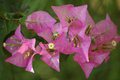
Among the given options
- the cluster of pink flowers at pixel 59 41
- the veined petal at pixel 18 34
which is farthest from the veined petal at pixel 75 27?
the veined petal at pixel 18 34

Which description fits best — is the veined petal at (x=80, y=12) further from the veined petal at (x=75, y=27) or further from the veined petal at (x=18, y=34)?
the veined petal at (x=18, y=34)

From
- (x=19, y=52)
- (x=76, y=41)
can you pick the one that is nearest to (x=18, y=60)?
(x=19, y=52)

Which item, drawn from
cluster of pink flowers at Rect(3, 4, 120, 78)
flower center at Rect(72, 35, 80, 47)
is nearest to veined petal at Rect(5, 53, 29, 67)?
cluster of pink flowers at Rect(3, 4, 120, 78)

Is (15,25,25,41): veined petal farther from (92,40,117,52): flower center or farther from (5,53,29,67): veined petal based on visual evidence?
(92,40,117,52): flower center

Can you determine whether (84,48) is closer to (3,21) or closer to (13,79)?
(3,21)

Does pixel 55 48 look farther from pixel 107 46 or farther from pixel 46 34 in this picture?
pixel 107 46

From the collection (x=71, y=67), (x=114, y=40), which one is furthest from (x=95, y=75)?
(x=114, y=40)

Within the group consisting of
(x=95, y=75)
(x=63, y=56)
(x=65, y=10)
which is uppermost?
(x=65, y=10)

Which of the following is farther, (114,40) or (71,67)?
(71,67)
